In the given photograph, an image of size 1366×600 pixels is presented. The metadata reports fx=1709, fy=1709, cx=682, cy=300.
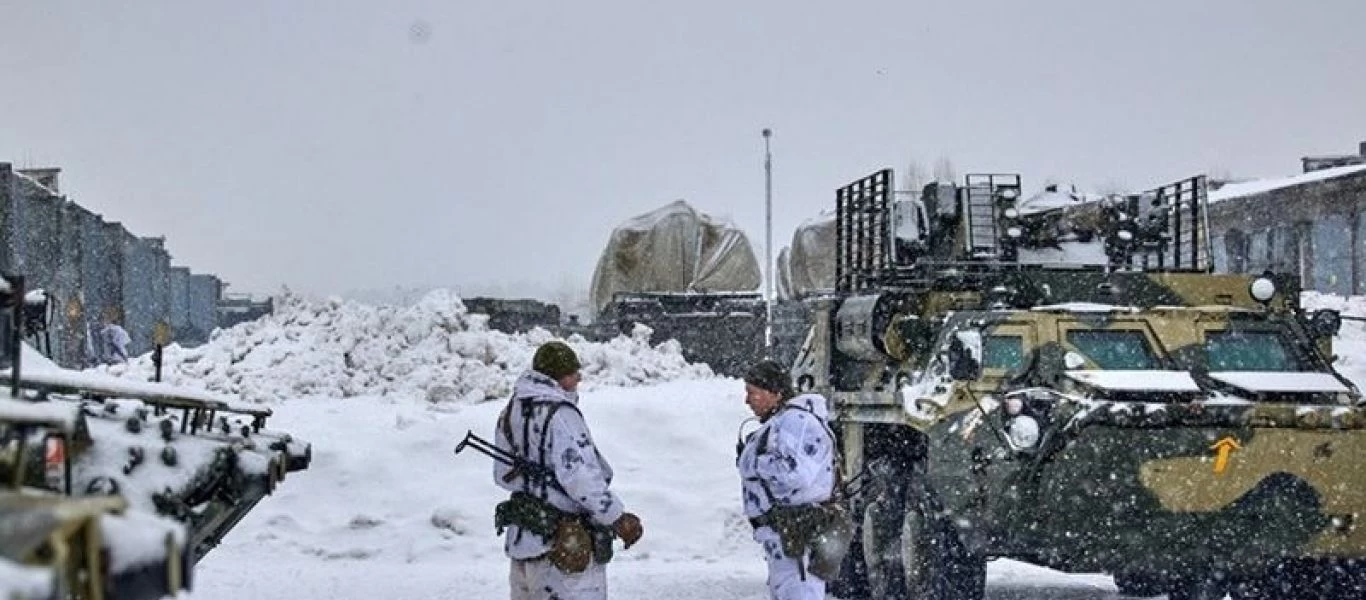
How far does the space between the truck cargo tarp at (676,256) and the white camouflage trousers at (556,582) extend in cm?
2116

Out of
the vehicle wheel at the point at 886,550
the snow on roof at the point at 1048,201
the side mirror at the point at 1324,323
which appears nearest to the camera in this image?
the vehicle wheel at the point at 886,550

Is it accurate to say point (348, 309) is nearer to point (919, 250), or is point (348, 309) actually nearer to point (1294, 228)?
point (919, 250)

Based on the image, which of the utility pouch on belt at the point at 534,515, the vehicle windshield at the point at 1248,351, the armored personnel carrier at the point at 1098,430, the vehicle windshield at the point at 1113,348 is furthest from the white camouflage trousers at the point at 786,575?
the vehicle windshield at the point at 1248,351

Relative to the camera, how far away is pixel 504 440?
6828 mm

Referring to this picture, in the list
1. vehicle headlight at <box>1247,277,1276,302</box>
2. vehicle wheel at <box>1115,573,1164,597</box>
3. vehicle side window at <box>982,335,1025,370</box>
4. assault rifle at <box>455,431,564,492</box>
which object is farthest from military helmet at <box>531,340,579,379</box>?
vehicle headlight at <box>1247,277,1276,302</box>

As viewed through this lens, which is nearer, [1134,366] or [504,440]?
[504,440]

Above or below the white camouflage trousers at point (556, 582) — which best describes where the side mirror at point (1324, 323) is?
above

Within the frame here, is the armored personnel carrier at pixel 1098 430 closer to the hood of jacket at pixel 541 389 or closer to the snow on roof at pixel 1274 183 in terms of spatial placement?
the hood of jacket at pixel 541 389

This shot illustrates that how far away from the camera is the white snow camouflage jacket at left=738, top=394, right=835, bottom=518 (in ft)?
22.7

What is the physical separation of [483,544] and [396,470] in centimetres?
184

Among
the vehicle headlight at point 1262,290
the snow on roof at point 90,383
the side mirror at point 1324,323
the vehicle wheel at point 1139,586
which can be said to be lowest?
the vehicle wheel at point 1139,586

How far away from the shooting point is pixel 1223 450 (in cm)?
836

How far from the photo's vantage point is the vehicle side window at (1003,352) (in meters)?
9.38

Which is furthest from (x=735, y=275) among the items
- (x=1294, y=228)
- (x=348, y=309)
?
(x=1294, y=228)
